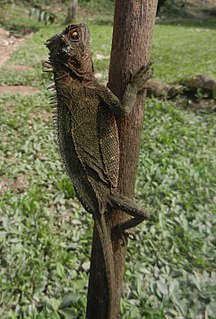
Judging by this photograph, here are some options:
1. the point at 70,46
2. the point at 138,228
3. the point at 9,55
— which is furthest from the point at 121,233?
the point at 9,55

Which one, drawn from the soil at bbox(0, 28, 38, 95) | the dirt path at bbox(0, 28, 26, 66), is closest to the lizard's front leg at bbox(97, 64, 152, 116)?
the soil at bbox(0, 28, 38, 95)

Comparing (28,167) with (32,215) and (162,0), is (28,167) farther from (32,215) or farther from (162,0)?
(162,0)

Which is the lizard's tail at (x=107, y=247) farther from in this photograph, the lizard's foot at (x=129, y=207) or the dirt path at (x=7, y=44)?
the dirt path at (x=7, y=44)

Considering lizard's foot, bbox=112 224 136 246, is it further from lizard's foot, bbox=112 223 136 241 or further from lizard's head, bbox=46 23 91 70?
lizard's head, bbox=46 23 91 70

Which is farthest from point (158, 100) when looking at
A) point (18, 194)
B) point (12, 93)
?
point (18, 194)

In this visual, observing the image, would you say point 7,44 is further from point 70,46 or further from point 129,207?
point 129,207
